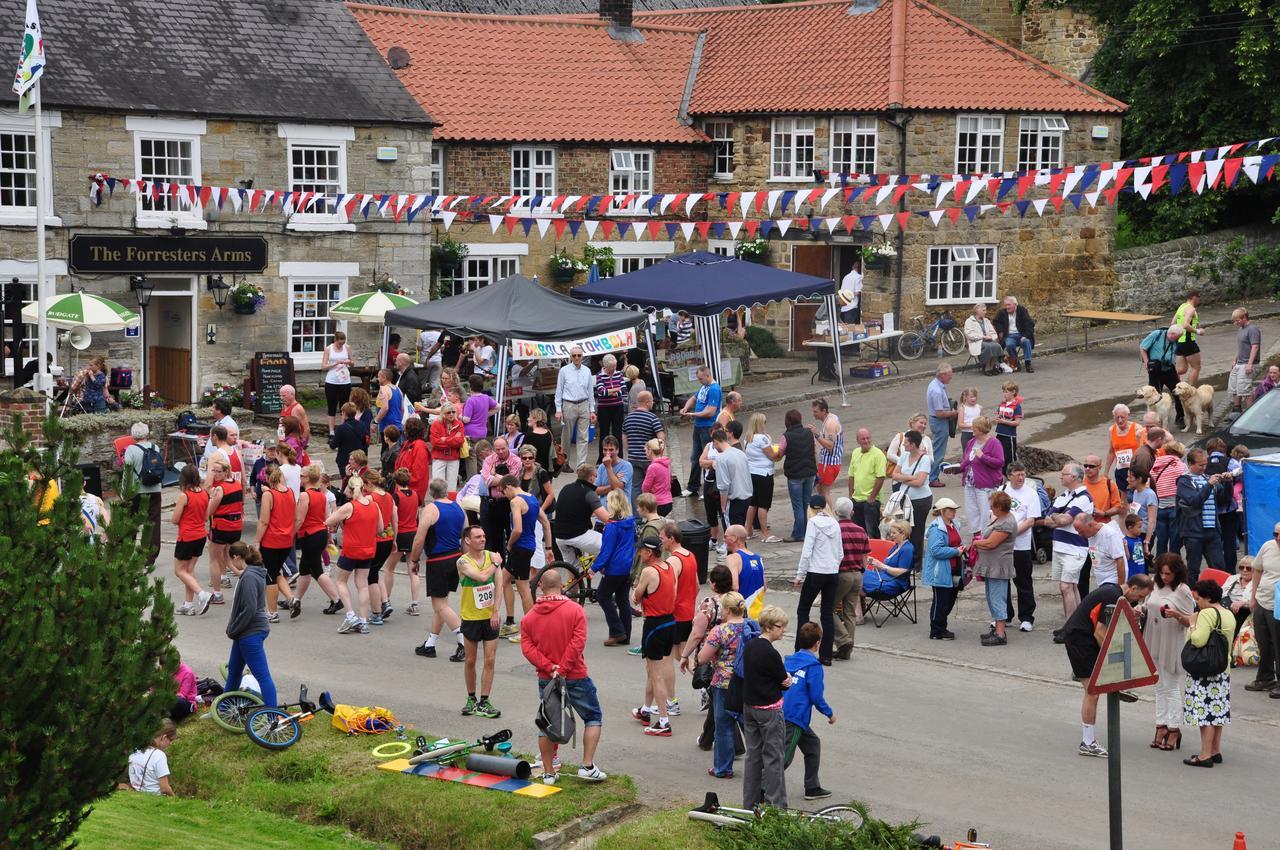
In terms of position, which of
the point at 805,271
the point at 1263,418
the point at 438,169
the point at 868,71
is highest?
the point at 868,71

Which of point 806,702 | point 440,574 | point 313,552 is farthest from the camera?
point 313,552

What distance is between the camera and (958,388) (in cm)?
2773

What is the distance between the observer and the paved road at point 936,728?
11.0 m

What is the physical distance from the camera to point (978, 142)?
105 ft

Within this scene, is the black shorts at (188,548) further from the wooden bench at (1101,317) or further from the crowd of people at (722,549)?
the wooden bench at (1101,317)

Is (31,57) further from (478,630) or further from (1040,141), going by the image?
(1040,141)

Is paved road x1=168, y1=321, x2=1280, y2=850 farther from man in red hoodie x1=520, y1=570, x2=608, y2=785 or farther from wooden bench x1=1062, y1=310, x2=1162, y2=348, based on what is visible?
wooden bench x1=1062, y1=310, x2=1162, y2=348

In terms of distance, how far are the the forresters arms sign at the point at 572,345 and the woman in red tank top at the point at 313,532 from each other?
6.76m

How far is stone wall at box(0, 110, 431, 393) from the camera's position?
1027 inches

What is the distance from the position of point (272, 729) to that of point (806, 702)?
4288mm

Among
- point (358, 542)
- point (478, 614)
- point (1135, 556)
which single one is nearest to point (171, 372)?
point (358, 542)

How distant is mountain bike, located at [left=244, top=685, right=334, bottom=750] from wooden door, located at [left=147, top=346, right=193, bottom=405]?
52.8ft

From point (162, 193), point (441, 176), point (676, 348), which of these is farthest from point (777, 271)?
point (162, 193)

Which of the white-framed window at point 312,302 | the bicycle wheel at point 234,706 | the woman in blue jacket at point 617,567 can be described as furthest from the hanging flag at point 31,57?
the bicycle wheel at point 234,706
